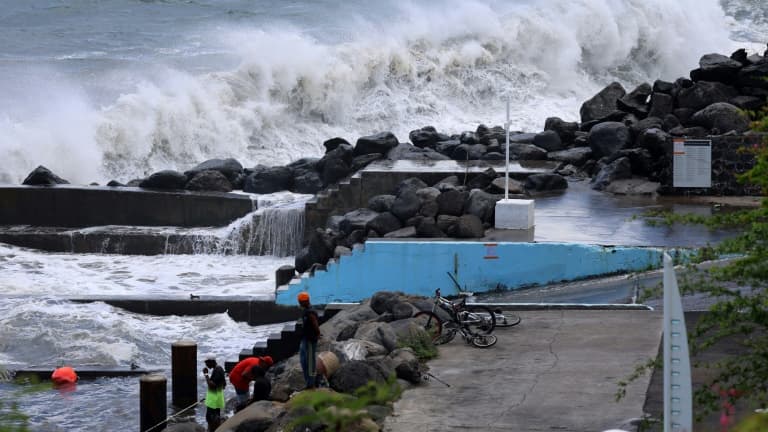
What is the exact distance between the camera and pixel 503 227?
19031 mm

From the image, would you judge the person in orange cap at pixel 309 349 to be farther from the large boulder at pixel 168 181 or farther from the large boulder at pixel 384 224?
the large boulder at pixel 168 181

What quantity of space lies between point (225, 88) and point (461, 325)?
2360cm

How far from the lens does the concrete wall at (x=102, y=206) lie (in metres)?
24.9

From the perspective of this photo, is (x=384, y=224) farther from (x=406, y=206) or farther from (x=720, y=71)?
(x=720, y=71)

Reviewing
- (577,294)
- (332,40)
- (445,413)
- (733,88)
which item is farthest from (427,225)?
(332,40)

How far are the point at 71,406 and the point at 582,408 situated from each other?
6055 mm

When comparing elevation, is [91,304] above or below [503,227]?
below

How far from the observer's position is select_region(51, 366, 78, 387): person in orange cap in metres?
15.2

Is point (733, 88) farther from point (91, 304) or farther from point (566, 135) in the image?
point (91, 304)

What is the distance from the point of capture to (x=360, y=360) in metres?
12.6

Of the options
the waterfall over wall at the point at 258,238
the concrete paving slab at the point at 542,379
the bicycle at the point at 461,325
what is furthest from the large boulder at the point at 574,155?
the bicycle at the point at 461,325

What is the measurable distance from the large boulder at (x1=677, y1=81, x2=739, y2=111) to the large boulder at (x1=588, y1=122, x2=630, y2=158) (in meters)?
1.46

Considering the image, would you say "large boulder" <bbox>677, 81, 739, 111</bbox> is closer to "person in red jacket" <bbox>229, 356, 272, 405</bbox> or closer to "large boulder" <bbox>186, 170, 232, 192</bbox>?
"large boulder" <bbox>186, 170, 232, 192</bbox>

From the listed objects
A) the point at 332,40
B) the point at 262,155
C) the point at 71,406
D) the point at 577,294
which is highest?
the point at 332,40
